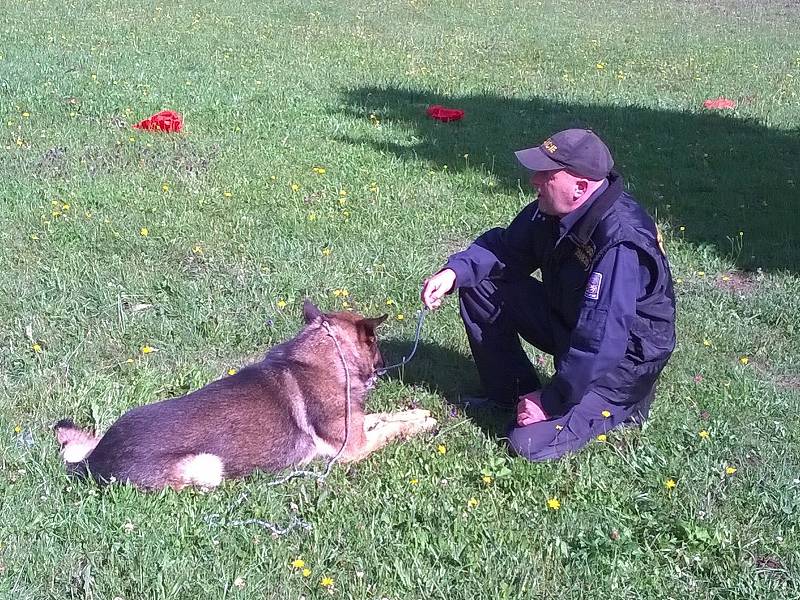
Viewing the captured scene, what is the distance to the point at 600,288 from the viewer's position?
12.7 feet

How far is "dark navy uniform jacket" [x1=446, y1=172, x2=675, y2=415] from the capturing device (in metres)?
3.90

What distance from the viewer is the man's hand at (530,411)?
13.8 ft

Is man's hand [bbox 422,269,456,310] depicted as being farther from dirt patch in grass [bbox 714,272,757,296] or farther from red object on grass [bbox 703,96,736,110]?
red object on grass [bbox 703,96,736,110]

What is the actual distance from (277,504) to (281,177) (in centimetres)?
472

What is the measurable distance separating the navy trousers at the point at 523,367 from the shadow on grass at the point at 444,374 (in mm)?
167

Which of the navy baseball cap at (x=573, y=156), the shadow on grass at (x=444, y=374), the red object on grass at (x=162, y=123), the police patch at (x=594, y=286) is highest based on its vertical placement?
the navy baseball cap at (x=573, y=156)

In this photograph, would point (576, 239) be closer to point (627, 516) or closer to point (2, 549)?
point (627, 516)

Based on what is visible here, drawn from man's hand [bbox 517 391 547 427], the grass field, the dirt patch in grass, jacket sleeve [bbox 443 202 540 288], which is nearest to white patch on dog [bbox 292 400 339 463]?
the grass field

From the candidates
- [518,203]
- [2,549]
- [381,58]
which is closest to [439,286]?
[2,549]

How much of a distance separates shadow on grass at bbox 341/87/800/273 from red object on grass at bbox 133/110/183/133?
182 centimetres

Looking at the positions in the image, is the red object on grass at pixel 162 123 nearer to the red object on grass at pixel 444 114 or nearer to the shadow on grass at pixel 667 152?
the shadow on grass at pixel 667 152

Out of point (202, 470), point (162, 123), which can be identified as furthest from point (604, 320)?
point (162, 123)

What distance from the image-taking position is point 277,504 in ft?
12.4

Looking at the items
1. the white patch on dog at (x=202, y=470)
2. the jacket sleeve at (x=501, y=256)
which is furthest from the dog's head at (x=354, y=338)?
the white patch on dog at (x=202, y=470)
